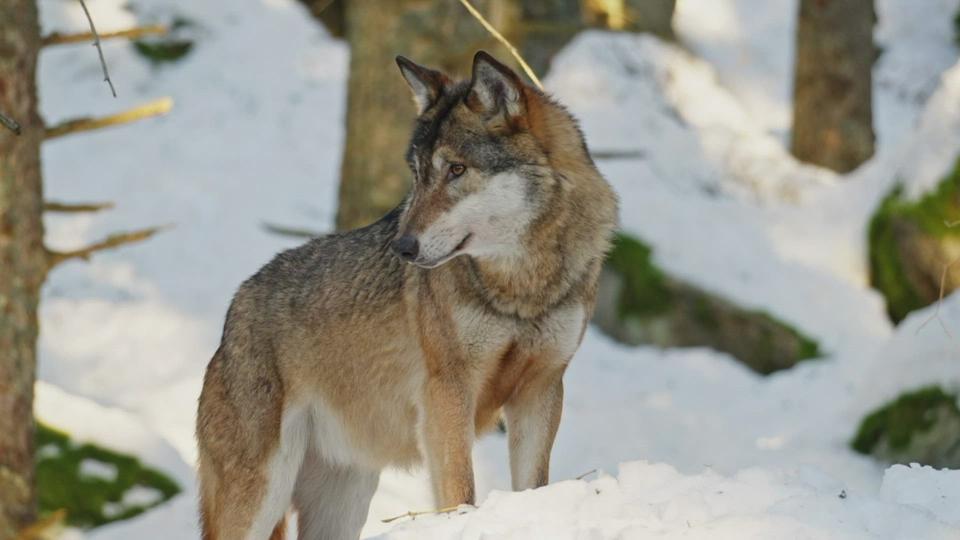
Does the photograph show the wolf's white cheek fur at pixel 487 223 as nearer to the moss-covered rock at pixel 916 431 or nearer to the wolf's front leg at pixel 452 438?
the wolf's front leg at pixel 452 438

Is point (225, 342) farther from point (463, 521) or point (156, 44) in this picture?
point (156, 44)

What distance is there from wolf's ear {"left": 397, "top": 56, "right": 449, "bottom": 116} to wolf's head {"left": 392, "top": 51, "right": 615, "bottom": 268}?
0.6 inches

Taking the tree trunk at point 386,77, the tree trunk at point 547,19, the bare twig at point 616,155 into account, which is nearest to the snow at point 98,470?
the tree trunk at point 386,77

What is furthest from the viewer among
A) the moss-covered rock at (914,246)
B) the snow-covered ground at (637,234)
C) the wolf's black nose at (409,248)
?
the moss-covered rock at (914,246)

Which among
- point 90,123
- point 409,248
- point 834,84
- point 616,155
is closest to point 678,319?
point 616,155

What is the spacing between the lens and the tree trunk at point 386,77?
31.5ft

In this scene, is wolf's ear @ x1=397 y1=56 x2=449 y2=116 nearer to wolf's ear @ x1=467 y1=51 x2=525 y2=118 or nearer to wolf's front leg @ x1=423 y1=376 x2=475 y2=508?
wolf's ear @ x1=467 y1=51 x2=525 y2=118

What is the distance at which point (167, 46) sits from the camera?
49.7 feet

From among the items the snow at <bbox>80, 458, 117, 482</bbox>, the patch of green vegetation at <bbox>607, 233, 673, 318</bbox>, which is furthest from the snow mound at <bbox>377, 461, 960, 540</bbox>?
the patch of green vegetation at <bbox>607, 233, 673, 318</bbox>

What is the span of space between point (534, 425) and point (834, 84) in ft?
29.8

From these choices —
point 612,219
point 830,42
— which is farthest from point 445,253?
point 830,42

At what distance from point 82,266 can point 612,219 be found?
736 centimetres

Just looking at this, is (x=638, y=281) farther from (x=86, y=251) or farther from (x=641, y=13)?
(x=641, y=13)

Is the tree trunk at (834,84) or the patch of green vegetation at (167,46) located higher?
the tree trunk at (834,84)
